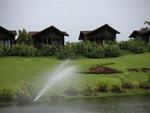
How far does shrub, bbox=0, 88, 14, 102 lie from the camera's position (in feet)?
176

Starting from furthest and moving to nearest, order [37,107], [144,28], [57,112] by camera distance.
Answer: [144,28]
[37,107]
[57,112]

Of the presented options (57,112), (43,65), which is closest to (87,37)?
(43,65)

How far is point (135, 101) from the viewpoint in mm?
52000

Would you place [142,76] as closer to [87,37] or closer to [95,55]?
[95,55]

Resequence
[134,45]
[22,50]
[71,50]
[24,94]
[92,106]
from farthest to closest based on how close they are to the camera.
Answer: [134,45] < [71,50] < [22,50] < [24,94] < [92,106]

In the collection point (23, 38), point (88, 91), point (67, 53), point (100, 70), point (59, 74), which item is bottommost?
point (88, 91)

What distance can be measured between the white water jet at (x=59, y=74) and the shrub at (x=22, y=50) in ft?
31.5

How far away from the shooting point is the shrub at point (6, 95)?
5375 centimetres

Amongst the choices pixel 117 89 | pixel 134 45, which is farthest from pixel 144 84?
pixel 134 45

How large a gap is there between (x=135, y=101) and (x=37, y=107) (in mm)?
11813

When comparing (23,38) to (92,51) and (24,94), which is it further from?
(24,94)

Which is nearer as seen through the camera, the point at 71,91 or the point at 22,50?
the point at 71,91

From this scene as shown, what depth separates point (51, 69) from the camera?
242 ft

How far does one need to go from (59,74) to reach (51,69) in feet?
15.5
